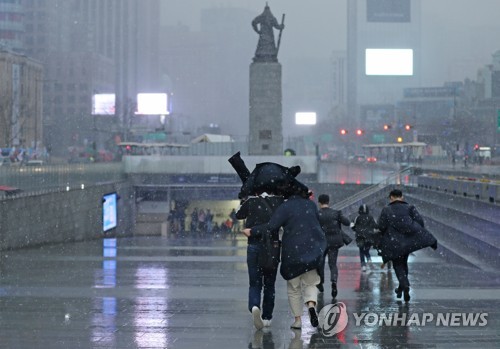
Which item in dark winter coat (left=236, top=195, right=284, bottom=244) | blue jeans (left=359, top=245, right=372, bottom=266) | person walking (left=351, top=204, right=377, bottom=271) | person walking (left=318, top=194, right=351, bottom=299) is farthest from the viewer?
blue jeans (left=359, top=245, right=372, bottom=266)

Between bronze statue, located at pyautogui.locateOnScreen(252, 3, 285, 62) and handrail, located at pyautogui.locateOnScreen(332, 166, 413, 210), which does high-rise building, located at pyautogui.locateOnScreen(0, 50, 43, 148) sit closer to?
bronze statue, located at pyautogui.locateOnScreen(252, 3, 285, 62)

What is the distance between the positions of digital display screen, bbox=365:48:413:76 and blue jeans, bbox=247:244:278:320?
497ft

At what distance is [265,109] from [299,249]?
4344cm

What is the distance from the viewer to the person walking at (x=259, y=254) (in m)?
9.98

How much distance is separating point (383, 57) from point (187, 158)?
5154 inches

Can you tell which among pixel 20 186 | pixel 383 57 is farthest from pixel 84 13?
pixel 20 186

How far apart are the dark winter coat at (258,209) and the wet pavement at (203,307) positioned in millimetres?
1213

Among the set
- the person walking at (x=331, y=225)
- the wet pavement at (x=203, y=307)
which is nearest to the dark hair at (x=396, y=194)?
the person walking at (x=331, y=225)

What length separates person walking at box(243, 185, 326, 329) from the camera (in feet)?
31.8

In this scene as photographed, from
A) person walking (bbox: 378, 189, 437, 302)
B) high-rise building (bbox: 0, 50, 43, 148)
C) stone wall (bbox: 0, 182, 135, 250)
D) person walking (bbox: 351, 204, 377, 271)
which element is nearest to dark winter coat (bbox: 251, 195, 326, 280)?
person walking (bbox: 378, 189, 437, 302)

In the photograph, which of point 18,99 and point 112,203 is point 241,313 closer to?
point 112,203

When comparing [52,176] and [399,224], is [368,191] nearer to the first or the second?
[52,176]

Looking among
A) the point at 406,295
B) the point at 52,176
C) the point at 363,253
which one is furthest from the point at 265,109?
the point at 406,295

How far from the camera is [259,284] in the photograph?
398 inches
